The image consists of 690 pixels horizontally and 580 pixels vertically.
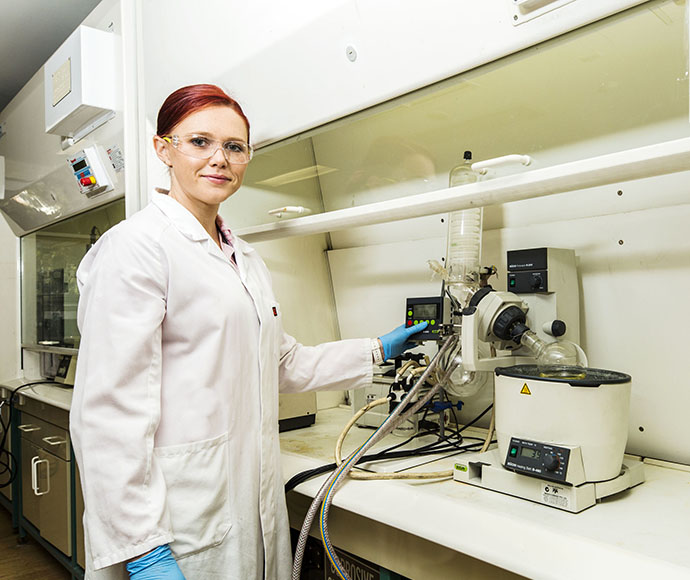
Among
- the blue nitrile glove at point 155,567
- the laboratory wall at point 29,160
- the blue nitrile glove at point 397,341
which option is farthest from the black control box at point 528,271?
the laboratory wall at point 29,160

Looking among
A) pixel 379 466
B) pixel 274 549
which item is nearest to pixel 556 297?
pixel 379 466

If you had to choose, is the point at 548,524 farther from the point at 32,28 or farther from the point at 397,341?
the point at 32,28

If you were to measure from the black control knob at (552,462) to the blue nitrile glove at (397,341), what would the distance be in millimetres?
557

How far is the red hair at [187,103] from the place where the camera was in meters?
1.26

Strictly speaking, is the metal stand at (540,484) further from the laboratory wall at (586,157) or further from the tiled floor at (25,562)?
the tiled floor at (25,562)

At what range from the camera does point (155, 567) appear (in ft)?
3.35

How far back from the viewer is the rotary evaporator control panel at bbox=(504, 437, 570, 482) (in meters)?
1.04

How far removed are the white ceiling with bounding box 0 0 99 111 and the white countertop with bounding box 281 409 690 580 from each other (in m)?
Result: 2.49

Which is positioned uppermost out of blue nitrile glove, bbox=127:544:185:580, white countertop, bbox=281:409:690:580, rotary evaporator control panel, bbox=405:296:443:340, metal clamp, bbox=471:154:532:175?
metal clamp, bbox=471:154:532:175

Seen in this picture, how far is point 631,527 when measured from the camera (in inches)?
38.1

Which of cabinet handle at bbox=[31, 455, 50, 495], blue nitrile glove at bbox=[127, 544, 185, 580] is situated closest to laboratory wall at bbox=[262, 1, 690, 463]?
blue nitrile glove at bbox=[127, 544, 185, 580]

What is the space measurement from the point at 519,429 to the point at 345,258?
3.82 ft

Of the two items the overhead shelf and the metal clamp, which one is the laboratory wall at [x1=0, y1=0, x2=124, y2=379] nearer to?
the overhead shelf

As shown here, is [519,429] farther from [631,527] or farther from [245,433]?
[245,433]
